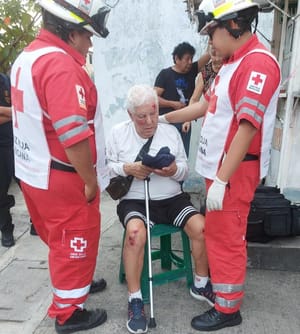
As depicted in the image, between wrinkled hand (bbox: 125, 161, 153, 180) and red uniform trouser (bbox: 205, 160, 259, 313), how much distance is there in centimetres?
43

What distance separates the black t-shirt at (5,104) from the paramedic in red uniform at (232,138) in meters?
1.91

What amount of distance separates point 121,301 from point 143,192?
80 cm

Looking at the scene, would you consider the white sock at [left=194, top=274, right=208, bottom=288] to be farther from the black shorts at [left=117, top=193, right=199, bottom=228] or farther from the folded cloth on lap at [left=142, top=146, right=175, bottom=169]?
the folded cloth on lap at [left=142, top=146, right=175, bottom=169]

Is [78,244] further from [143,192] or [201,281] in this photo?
[201,281]

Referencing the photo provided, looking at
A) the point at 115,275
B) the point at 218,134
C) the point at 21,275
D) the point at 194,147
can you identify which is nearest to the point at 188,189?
the point at 194,147

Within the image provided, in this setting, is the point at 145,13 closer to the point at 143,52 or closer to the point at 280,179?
the point at 143,52

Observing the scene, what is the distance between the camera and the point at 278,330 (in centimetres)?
229

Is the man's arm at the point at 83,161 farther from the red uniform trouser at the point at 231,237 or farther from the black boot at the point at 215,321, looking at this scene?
the black boot at the point at 215,321

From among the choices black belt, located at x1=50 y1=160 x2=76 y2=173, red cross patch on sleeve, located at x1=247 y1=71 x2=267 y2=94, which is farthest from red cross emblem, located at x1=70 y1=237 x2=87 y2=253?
red cross patch on sleeve, located at x1=247 y1=71 x2=267 y2=94

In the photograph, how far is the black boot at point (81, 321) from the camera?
2268 mm

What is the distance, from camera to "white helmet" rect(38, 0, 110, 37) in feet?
6.02

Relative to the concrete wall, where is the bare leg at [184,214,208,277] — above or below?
below

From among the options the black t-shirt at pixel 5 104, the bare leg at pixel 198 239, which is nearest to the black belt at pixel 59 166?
the bare leg at pixel 198 239

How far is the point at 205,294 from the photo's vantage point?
2.56m
